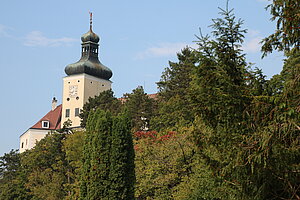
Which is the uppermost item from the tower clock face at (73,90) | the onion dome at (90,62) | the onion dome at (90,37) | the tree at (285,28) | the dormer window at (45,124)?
the onion dome at (90,37)

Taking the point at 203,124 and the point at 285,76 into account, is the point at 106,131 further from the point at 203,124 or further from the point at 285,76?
the point at 285,76

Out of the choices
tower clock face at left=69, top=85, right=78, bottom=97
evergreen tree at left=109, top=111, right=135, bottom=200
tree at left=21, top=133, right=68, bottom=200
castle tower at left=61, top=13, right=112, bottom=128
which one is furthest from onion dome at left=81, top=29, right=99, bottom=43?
evergreen tree at left=109, top=111, right=135, bottom=200

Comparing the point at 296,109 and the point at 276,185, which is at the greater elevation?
the point at 296,109

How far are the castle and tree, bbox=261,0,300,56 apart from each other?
58.9 m

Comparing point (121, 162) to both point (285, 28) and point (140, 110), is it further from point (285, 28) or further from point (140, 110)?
point (140, 110)

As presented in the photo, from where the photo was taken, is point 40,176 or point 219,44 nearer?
point 219,44

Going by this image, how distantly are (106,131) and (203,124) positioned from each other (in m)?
12.3

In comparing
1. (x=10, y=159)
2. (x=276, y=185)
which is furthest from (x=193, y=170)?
(x=10, y=159)

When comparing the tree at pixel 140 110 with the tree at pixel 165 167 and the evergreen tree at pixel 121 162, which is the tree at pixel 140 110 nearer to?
the tree at pixel 165 167

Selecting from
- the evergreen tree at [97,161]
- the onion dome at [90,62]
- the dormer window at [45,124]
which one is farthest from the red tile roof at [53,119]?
the evergreen tree at [97,161]

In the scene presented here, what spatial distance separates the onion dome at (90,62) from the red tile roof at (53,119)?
23.0 feet

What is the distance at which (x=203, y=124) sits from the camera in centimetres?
1194

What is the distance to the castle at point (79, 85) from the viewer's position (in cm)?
6962

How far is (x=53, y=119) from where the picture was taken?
74.1 metres
